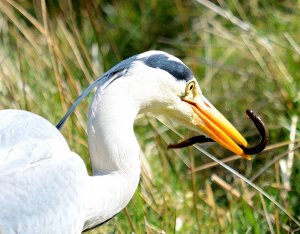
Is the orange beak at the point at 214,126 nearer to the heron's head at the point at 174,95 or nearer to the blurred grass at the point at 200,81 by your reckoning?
the heron's head at the point at 174,95

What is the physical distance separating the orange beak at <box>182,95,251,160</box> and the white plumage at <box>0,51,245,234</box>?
10 cm

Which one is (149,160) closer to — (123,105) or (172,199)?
(172,199)

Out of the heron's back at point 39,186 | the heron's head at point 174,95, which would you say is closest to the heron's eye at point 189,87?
the heron's head at point 174,95

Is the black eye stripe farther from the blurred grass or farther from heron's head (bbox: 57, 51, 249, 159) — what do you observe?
the blurred grass

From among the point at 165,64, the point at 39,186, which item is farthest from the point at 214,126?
the point at 39,186

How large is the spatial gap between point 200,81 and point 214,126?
95.6 inches

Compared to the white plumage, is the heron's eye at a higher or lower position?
higher

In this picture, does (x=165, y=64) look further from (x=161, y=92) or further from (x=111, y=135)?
(x=111, y=135)

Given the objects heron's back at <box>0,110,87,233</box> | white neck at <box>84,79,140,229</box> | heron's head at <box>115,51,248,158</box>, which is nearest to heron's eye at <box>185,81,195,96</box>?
heron's head at <box>115,51,248,158</box>

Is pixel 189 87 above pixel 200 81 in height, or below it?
above

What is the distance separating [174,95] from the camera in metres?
3.84

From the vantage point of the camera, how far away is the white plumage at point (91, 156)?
3531 millimetres

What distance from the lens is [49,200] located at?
3.55 m

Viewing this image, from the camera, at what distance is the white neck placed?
366 cm
